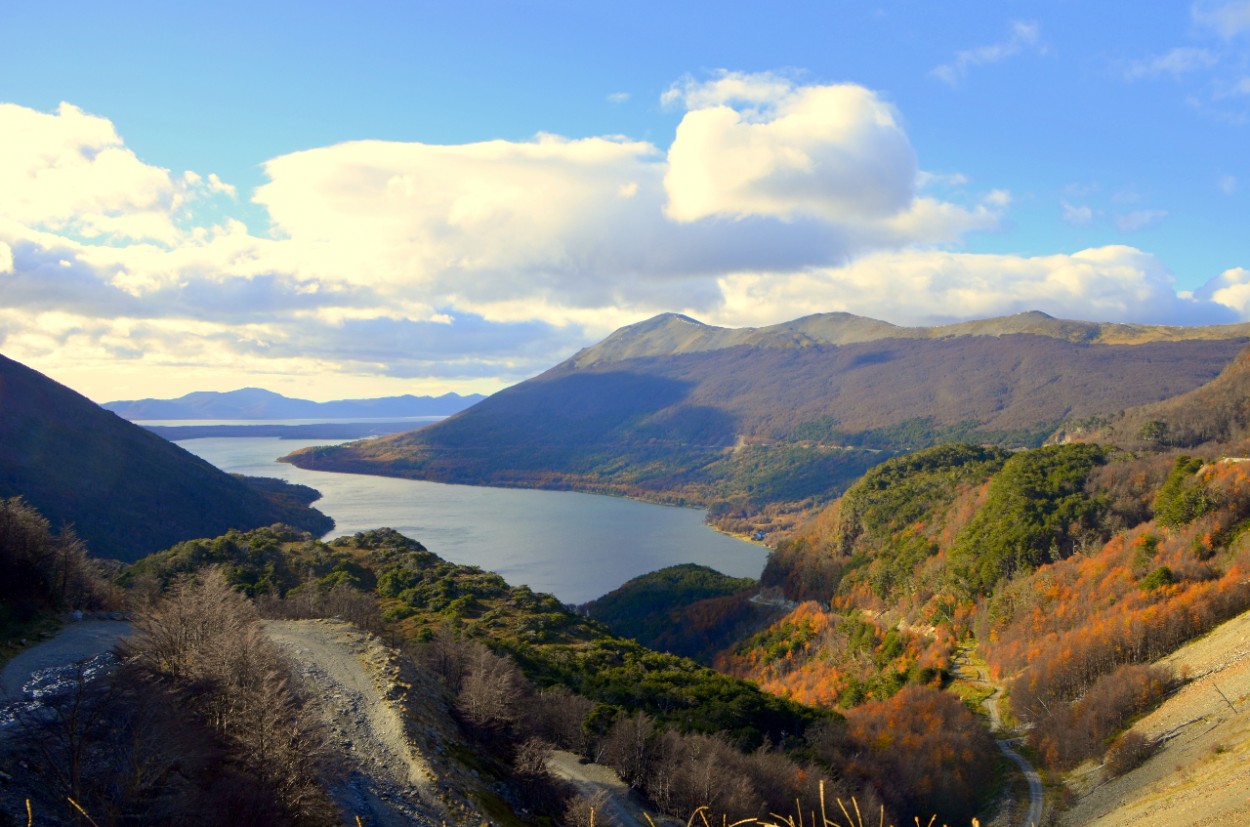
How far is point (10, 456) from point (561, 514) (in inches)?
3253

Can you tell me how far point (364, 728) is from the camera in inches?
532

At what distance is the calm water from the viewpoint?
88.0m

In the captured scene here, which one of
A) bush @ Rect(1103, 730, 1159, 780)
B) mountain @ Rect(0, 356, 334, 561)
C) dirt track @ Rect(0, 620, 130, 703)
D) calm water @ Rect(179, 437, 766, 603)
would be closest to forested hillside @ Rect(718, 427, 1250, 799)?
bush @ Rect(1103, 730, 1159, 780)

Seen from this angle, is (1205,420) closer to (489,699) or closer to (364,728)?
(489,699)

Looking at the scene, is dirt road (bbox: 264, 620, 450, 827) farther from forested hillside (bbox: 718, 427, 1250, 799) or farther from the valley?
forested hillside (bbox: 718, 427, 1250, 799)

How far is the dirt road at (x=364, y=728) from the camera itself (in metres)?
11.3

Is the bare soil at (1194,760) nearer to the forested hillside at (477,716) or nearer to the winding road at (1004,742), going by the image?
the winding road at (1004,742)

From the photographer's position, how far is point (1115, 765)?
67.1 feet

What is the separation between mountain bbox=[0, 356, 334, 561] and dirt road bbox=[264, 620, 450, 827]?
5411cm

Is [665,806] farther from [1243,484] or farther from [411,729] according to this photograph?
[1243,484]

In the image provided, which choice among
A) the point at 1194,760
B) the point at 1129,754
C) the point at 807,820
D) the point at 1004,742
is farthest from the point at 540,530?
the point at 1194,760

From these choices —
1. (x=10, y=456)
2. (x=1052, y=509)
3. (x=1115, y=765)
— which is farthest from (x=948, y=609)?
(x=10, y=456)

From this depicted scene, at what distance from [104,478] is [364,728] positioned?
7604 centimetres

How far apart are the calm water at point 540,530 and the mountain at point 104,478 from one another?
1710 centimetres
